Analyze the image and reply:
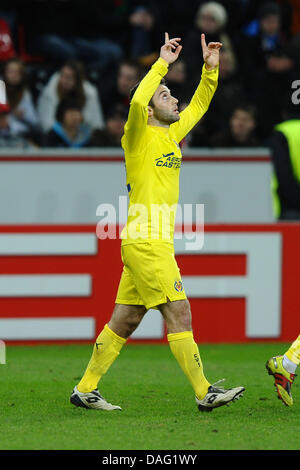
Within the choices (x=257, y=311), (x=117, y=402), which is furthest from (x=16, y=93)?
(x=117, y=402)

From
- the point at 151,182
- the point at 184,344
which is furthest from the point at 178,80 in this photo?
the point at 184,344

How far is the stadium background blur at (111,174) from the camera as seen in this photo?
964cm

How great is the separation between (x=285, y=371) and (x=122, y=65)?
6.17 meters

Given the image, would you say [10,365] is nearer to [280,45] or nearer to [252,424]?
[252,424]

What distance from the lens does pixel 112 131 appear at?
1129 cm

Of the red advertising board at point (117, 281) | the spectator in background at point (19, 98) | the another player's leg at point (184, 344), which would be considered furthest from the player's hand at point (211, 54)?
the spectator in background at point (19, 98)

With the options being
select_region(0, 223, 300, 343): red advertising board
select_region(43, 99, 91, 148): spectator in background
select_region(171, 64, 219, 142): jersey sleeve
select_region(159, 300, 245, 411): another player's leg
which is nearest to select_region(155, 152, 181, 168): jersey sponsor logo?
select_region(171, 64, 219, 142): jersey sleeve

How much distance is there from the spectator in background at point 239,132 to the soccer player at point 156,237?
4.67 metres

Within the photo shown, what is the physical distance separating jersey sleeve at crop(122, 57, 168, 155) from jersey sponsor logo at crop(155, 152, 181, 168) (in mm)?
152

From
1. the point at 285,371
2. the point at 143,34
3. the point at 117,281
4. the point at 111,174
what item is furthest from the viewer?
the point at 143,34

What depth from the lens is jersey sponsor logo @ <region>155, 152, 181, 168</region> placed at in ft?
21.2

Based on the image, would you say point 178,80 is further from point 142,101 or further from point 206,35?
point 142,101

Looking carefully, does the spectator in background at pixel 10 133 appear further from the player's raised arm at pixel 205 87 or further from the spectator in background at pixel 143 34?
Answer: the player's raised arm at pixel 205 87

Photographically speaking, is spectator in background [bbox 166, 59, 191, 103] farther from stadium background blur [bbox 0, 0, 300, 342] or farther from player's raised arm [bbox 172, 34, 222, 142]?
player's raised arm [bbox 172, 34, 222, 142]
